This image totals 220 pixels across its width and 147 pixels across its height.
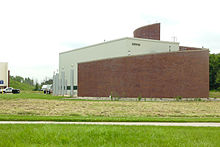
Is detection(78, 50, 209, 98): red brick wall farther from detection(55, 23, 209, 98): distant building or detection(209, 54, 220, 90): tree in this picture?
detection(209, 54, 220, 90): tree

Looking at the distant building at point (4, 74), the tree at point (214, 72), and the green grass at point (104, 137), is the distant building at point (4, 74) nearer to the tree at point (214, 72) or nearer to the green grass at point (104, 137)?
the tree at point (214, 72)

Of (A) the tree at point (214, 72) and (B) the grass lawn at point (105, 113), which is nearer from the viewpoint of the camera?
(B) the grass lawn at point (105, 113)

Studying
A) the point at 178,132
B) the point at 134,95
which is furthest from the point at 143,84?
the point at 178,132

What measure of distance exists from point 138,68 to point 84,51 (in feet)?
74.7

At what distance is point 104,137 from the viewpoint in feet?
32.1

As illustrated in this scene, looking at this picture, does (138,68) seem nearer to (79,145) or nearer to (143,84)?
(143,84)

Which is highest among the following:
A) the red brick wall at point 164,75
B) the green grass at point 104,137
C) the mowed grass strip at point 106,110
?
the red brick wall at point 164,75

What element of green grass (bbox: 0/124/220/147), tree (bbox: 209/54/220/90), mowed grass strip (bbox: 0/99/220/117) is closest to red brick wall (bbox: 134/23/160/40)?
tree (bbox: 209/54/220/90)

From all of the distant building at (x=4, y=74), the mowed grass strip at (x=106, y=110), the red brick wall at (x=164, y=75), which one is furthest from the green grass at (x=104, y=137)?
the distant building at (x=4, y=74)

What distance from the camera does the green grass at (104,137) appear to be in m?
9.13

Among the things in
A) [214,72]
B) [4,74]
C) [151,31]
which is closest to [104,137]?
[151,31]

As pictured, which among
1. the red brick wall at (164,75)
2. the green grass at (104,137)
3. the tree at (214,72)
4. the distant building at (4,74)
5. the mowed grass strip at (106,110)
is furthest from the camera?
the distant building at (4,74)

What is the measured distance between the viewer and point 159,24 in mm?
58562

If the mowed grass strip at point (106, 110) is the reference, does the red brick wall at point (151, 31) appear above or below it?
above
